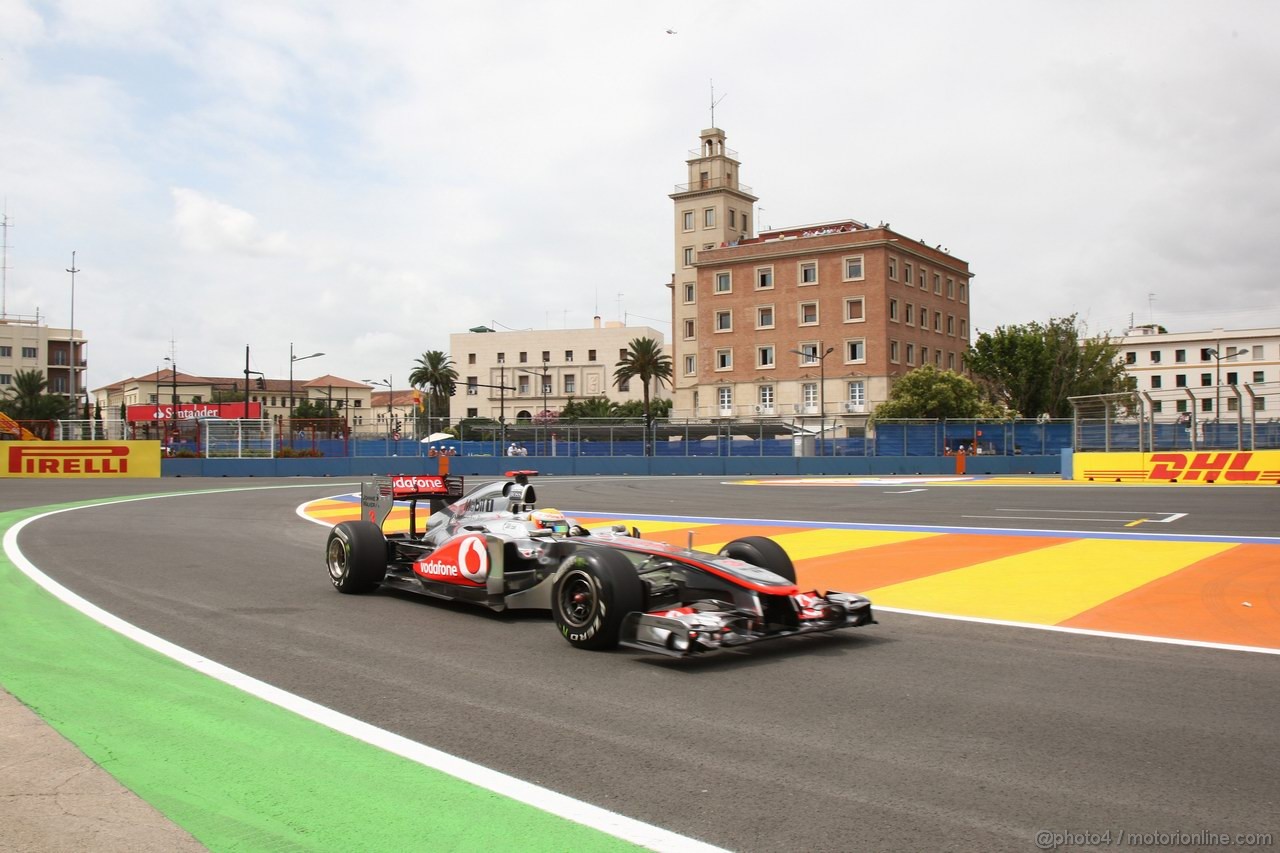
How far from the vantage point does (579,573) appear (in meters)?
7.05

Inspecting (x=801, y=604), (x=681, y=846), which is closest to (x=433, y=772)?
(x=681, y=846)

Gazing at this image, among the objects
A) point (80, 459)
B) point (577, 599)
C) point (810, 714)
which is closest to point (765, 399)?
point (80, 459)

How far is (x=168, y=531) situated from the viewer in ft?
52.0

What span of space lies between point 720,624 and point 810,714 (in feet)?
3.50

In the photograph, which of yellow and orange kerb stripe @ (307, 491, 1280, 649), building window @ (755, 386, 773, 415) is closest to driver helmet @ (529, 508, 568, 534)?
yellow and orange kerb stripe @ (307, 491, 1280, 649)

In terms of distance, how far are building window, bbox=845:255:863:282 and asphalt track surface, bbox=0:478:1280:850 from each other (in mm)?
69412

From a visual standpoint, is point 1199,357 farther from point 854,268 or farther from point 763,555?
point 763,555

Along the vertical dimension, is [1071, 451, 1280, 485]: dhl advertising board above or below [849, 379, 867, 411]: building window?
below

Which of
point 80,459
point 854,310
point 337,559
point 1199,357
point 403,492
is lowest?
point 337,559

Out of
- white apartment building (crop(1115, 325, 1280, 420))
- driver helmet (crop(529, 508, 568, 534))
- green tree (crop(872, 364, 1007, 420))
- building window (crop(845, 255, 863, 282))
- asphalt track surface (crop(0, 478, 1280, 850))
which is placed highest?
building window (crop(845, 255, 863, 282))

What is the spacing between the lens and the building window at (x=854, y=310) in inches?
2963

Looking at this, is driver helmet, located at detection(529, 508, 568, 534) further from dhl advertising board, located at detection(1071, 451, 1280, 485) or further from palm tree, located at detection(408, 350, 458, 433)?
palm tree, located at detection(408, 350, 458, 433)

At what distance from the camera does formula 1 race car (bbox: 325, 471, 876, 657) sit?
666cm

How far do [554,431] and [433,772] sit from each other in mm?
47823
